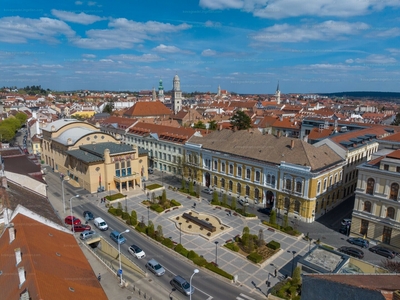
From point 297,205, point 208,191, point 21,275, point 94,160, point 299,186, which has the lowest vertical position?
point 208,191

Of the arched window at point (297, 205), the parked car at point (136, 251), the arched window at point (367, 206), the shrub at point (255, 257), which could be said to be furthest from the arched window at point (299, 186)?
the parked car at point (136, 251)

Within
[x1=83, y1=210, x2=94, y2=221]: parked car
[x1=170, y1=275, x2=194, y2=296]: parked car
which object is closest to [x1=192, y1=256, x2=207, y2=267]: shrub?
[x1=170, y1=275, x2=194, y2=296]: parked car

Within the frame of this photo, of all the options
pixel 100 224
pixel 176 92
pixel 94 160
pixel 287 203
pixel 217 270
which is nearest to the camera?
pixel 217 270

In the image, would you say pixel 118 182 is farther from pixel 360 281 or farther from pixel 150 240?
pixel 360 281

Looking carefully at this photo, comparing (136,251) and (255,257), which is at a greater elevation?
(255,257)

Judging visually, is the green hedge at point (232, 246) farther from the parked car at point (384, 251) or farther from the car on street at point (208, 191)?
the car on street at point (208, 191)

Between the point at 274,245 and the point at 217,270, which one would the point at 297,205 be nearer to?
the point at 274,245

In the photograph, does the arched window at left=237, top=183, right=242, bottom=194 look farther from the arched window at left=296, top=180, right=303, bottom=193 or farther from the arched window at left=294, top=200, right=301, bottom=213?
the arched window at left=296, top=180, right=303, bottom=193

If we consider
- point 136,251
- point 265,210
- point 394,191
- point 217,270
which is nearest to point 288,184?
point 265,210
